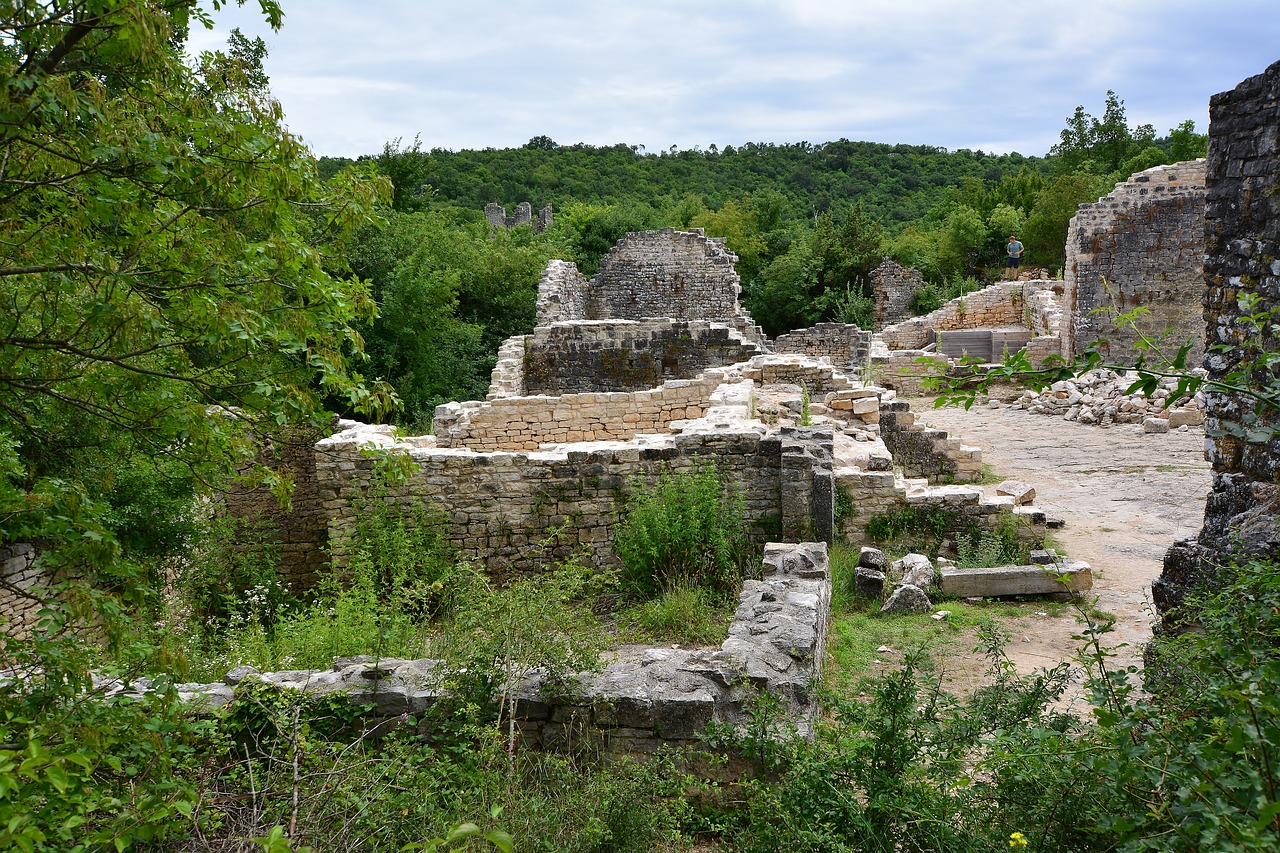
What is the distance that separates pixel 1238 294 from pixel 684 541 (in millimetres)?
4260

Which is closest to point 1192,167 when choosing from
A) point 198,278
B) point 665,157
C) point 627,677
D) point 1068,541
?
point 1068,541

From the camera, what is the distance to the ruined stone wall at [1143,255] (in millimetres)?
18172

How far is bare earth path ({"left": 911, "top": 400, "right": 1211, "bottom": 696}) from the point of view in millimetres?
6379

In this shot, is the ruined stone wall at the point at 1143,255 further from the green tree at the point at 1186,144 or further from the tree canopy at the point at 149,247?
the tree canopy at the point at 149,247

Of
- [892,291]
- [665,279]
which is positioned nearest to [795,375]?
[665,279]

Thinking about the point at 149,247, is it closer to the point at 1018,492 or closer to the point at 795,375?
the point at 1018,492

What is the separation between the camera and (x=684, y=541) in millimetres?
7117

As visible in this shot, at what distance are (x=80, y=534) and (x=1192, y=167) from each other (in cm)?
2142

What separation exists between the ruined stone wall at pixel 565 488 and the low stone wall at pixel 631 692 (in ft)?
9.14

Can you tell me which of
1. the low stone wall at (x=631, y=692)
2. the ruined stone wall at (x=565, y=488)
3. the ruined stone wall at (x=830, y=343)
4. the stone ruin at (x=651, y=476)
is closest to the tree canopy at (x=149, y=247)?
the stone ruin at (x=651, y=476)

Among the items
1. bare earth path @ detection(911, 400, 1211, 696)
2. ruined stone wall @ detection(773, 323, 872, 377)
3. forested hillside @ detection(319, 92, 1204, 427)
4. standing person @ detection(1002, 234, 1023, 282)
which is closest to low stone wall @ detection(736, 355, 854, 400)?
bare earth path @ detection(911, 400, 1211, 696)

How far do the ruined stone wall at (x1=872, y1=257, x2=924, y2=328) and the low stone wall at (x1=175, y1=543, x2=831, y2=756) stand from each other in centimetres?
2198

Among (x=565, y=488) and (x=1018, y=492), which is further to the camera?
(x=1018, y=492)

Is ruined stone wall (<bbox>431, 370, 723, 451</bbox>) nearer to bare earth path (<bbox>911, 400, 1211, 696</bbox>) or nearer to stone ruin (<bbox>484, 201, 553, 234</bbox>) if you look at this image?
bare earth path (<bbox>911, 400, 1211, 696</bbox>)
